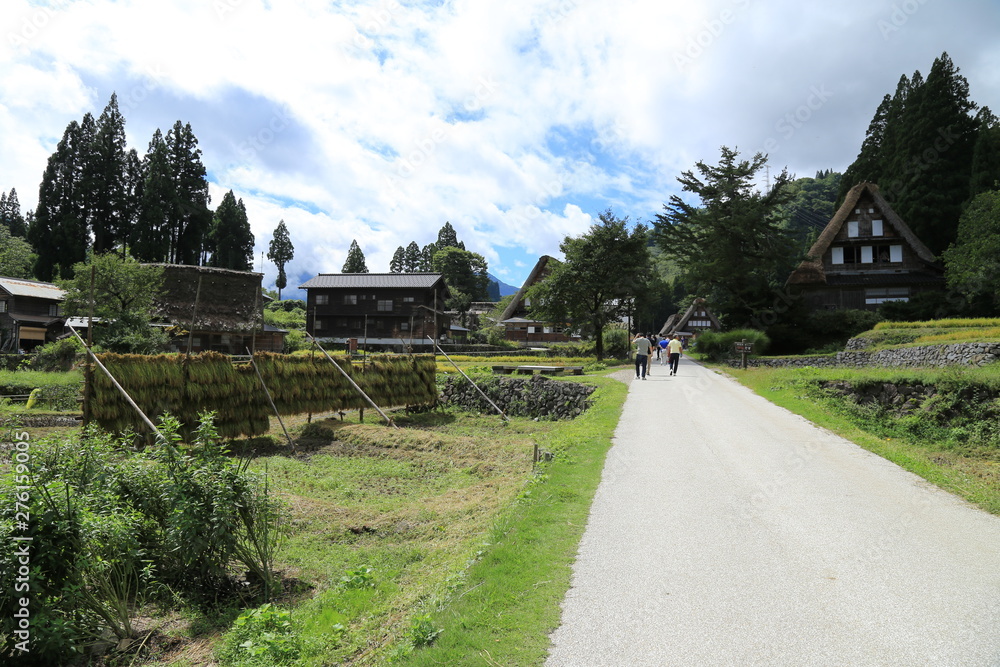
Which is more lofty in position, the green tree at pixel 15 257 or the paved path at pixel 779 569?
the green tree at pixel 15 257

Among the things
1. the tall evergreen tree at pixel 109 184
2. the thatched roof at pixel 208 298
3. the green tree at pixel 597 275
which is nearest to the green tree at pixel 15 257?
the tall evergreen tree at pixel 109 184

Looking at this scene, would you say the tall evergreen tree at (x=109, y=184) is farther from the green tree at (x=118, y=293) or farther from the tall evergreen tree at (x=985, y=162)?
the tall evergreen tree at (x=985, y=162)

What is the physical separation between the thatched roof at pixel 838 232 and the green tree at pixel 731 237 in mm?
2619

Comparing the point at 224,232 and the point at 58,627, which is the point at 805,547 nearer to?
the point at 58,627

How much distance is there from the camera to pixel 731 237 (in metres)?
33.3

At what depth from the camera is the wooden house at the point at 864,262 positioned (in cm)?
3475

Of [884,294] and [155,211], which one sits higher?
[155,211]

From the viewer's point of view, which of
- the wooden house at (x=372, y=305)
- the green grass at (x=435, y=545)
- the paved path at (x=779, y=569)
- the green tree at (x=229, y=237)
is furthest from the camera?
the green tree at (x=229, y=237)

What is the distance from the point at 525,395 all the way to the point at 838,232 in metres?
28.6

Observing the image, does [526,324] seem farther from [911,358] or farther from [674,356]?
[911,358]

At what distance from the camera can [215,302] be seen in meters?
40.8

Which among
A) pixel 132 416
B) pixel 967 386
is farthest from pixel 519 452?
pixel 967 386

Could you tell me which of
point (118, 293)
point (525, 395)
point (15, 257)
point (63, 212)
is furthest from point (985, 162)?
point (15, 257)

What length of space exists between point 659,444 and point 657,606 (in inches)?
253
